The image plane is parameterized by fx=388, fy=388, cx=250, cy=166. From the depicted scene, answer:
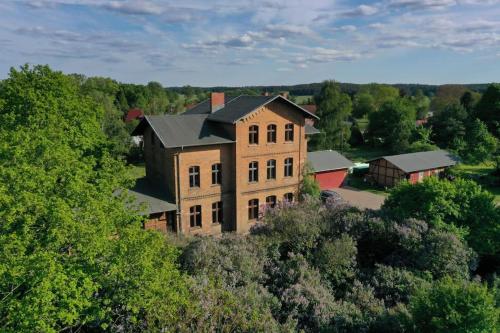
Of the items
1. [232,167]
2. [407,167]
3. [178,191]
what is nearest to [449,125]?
[407,167]

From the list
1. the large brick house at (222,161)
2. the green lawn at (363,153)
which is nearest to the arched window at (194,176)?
the large brick house at (222,161)

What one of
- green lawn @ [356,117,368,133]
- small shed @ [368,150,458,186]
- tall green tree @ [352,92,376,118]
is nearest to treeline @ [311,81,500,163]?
green lawn @ [356,117,368,133]

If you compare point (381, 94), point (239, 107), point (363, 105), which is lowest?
point (363, 105)

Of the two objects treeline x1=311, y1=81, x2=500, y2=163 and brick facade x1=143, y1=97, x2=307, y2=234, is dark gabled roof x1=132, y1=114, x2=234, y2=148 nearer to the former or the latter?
brick facade x1=143, y1=97, x2=307, y2=234

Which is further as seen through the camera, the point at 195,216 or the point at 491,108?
the point at 491,108

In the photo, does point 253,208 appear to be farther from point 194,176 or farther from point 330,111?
point 330,111
